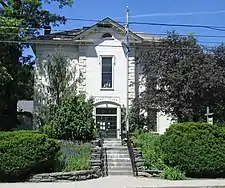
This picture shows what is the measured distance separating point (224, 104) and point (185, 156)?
380 inches

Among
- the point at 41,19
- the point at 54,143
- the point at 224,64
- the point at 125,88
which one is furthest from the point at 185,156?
the point at 41,19

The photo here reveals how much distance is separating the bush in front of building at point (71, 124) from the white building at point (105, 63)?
773cm

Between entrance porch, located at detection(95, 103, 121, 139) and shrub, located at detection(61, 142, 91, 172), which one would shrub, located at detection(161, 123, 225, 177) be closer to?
shrub, located at detection(61, 142, 91, 172)

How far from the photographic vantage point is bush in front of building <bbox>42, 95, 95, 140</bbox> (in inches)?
1017

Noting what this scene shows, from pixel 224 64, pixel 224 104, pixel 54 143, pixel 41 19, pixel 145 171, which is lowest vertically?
pixel 145 171

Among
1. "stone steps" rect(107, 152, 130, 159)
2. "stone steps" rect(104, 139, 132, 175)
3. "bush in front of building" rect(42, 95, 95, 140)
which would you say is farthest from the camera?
"bush in front of building" rect(42, 95, 95, 140)

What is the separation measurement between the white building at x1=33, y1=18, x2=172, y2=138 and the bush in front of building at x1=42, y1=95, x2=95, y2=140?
7.73m

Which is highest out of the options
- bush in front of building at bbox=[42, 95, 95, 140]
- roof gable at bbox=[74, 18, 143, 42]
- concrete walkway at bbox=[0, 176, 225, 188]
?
roof gable at bbox=[74, 18, 143, 42]

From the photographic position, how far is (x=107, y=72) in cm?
3525

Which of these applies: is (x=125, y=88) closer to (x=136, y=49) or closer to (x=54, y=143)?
(x=136, y=49)

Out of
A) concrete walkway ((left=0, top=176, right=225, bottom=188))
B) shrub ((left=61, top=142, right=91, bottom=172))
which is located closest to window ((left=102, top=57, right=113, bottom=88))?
shrub ((left=61, top=142, right=91, bottom=172))

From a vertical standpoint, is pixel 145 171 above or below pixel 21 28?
below

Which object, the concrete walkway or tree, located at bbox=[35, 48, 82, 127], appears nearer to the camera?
the concrete walkway

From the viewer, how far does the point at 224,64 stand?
27750 mm
